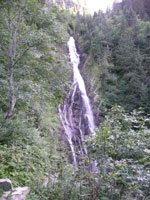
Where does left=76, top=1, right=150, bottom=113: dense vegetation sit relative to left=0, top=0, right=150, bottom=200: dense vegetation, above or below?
above

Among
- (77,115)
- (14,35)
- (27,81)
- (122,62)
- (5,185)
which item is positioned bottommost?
(5,185)

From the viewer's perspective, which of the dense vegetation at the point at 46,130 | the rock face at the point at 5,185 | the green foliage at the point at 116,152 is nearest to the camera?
the green foliage at the point at 116,152

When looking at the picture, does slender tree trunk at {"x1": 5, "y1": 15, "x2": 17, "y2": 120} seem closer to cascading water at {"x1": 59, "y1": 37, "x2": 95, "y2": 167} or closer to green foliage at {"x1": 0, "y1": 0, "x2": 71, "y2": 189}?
green foliage at {"x1": 0, "y1": 0, "x2": 71, "y2": 189}

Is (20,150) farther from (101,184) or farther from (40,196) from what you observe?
(101,184)

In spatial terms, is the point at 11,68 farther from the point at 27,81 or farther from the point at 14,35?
the point at 14,35

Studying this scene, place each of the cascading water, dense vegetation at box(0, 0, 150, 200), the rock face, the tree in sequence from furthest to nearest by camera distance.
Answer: the cascading water, the tree, the rock face, dense vegetation at box(0, 0, 150, 200)

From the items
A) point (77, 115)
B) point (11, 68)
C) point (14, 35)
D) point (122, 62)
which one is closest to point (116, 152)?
point (11, 68)

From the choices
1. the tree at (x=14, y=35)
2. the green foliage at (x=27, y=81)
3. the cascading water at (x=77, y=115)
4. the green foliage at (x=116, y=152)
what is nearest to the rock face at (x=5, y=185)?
the green foliage at (x=27, y=81)

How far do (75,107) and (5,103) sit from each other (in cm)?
983

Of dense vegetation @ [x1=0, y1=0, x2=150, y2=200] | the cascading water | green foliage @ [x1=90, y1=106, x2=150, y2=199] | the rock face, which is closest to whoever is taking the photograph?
green foliage @ [x1=90, y1=106, x2=150, y2=199]

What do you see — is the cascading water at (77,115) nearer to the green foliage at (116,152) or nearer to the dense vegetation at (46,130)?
the dense vegetation at (46,130)

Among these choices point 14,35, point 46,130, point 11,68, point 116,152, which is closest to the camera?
point 116,152

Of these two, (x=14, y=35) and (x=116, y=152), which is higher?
(x=14, y=35)

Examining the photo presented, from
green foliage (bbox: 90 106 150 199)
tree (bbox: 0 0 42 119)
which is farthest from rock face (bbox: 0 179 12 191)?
tree (bbox: 0 0 42 119)
